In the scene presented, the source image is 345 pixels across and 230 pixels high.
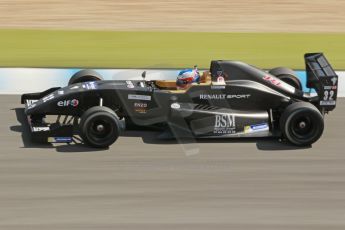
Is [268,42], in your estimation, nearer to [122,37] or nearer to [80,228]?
[122,37]

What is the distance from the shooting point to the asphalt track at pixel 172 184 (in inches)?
275

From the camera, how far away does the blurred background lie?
16469 millimetres

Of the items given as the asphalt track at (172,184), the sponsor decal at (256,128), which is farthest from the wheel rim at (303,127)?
the sponsor decal at (256,128)

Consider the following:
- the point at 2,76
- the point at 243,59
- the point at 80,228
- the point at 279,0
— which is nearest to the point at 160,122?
the point at 80,228

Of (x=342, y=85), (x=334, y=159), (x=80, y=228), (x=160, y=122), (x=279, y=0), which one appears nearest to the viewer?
(x=80, y=228)

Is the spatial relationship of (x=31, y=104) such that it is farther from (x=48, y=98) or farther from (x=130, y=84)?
(x=130, y=84)

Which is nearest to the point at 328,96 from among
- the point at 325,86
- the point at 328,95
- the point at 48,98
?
the point at 328,95

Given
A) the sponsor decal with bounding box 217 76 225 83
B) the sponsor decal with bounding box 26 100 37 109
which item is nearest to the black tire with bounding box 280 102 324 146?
the sponsor decal with bounding box 217 76 225 83

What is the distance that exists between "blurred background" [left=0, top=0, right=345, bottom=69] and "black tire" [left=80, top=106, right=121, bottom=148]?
604 cm

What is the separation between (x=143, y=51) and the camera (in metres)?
17.2

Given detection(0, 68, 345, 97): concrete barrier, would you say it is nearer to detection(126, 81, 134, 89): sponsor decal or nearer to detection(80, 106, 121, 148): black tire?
detection(126, 81, 134, 89): sponsor decal

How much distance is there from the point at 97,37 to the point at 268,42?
4.19 meters

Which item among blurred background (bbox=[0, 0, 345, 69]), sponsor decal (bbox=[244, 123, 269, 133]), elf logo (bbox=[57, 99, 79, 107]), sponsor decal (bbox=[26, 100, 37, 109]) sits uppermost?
→ blurred background (bbox=[0, 0, 345, 69])

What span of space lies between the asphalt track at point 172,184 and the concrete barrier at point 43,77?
115 inches
